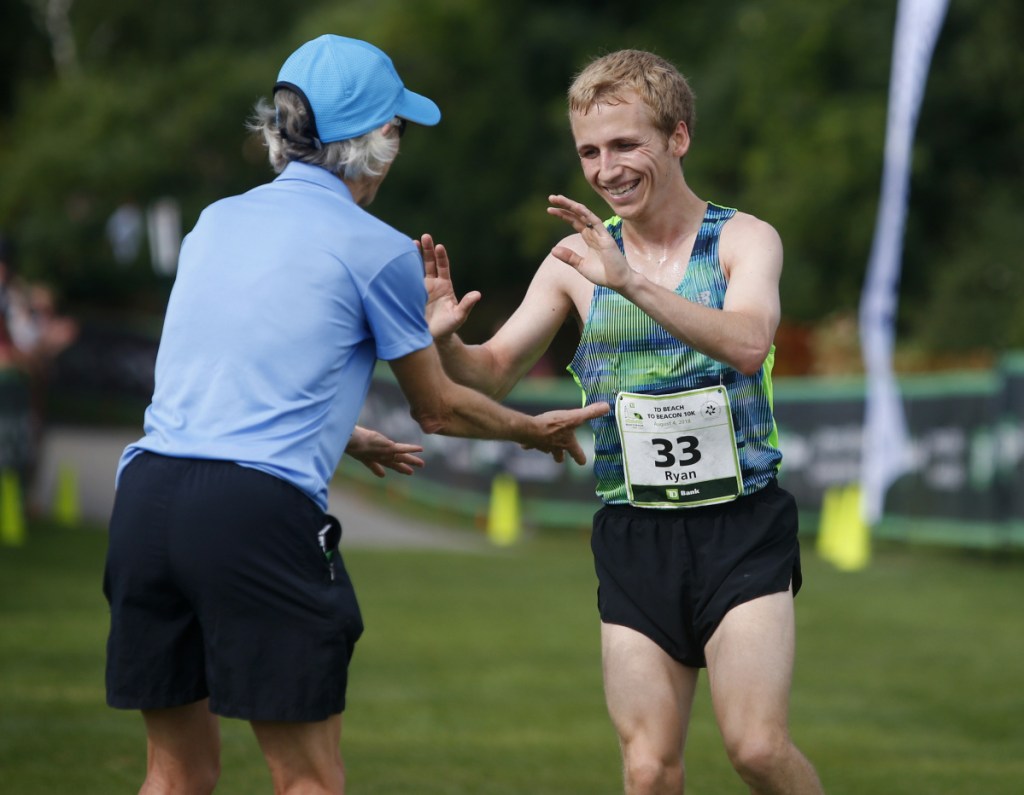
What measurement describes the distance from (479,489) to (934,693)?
12.1 metres

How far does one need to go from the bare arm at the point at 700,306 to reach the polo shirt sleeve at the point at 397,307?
1.75 ft

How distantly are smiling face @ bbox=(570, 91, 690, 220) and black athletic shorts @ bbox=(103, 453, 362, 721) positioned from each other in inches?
53.9

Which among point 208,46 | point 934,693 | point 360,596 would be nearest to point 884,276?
point 360,596

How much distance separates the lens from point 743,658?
4613 mm

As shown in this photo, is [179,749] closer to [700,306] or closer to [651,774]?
[651,774]

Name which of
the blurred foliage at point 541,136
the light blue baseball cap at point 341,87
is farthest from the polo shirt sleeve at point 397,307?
the blurred foliage at point 541,136

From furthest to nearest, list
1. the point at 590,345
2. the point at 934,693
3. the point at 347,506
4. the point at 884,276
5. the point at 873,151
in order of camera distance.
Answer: the point at 873,151, the point at 347,506, the point at 884,276, the point at 934,693, the point at 590,345

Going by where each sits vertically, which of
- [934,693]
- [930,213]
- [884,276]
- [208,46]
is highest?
[208,46]

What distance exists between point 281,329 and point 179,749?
112cm

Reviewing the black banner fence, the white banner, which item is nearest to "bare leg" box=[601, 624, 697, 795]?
the black banner fence

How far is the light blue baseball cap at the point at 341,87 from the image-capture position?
4.12 meters

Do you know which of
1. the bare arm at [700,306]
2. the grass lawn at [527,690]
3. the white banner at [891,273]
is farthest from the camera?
the white banner at [891,273]

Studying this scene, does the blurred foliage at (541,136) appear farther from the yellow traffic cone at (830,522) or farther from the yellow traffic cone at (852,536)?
the yellow traffic cone at (852,536)

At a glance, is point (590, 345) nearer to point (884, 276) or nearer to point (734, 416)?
point (734, 416)
